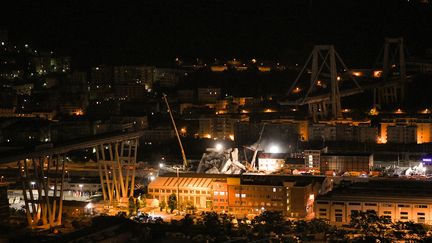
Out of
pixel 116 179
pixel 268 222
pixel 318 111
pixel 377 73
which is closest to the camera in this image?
pixel 268 222

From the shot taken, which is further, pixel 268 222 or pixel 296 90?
pixel 296 90

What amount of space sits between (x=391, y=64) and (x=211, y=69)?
5270 mm

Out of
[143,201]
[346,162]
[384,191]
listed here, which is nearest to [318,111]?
[346,162]

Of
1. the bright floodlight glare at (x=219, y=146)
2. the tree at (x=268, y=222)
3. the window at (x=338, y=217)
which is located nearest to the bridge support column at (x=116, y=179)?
the bright floodlight glare at (x=219, y=146)

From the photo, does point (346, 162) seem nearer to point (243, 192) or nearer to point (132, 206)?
point (243, 192)

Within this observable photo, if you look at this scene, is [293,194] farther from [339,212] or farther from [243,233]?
[243,233]

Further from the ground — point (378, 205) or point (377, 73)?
point (377, 73)

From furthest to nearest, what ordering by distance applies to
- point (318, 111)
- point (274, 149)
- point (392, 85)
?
point (392, 85) < point (318, 111) < point (274, 149)

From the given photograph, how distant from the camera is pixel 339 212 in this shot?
1501cm

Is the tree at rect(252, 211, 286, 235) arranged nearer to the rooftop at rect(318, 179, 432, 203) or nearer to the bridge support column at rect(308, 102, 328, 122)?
the rooftop at rect(318, 179, 432, 203)

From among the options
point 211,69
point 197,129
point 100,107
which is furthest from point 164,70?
point 197,129

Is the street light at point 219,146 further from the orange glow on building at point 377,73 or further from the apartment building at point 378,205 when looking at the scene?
the orange glow on building at point 377,73

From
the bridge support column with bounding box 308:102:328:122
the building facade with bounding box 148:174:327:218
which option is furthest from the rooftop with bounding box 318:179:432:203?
the bridge support column with bounding box 308:102:328:122

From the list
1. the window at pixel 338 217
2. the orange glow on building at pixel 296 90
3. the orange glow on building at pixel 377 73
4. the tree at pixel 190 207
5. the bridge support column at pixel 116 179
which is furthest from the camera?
the orange glow on building at pixel 377 73
